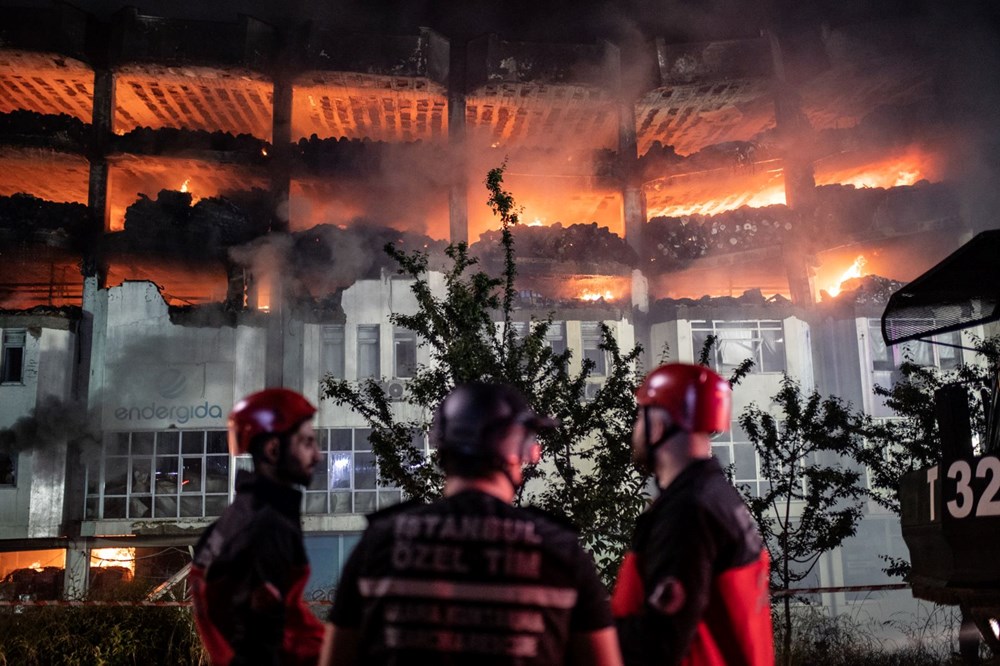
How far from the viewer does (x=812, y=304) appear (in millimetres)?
32562

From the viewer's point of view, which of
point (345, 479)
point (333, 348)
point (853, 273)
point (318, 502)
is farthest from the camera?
point (853, 273)

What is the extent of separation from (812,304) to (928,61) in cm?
1165

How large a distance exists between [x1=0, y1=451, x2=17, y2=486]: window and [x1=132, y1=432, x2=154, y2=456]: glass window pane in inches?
145

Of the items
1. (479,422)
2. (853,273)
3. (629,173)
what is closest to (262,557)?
(479,422)

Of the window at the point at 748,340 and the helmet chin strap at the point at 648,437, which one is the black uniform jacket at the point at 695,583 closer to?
the helmet chin strap at the point at 648,437

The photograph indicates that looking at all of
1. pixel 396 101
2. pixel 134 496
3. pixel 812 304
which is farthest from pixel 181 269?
pixel 812 304

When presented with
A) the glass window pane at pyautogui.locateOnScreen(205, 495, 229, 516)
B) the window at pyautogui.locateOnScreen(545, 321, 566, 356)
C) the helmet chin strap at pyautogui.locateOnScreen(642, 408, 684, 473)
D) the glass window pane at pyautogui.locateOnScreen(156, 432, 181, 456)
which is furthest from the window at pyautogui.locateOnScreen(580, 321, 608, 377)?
the helmet chin strap at pyautogui.locateOnScreen(642, 408, 684, 473)

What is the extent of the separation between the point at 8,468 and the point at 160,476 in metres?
4.99

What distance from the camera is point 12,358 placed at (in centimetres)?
2733

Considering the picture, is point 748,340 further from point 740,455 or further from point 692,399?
point 692,399

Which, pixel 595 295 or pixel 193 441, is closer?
pixel 193 441

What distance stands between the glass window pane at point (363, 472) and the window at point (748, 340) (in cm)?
1331

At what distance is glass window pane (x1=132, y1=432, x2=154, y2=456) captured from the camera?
1070 inches

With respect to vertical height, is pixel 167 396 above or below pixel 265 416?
above
